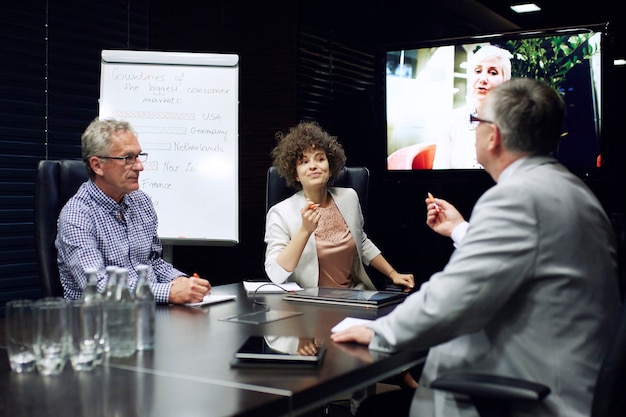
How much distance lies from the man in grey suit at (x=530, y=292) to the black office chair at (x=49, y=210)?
1.41m

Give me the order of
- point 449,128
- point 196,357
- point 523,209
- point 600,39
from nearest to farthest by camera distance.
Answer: point 523,209 → point 196,357 → point 600,39 → point 449,128

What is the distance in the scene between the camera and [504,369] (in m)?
1.51

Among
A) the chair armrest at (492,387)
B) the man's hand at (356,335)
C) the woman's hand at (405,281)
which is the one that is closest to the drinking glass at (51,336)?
the man's hand at (356,335)

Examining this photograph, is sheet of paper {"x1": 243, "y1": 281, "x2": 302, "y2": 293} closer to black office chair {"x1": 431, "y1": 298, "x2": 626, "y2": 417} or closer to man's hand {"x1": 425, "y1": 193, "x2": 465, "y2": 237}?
man's hand {"x1": 425, "y1": 193, "x2": 465, "y2": 237}

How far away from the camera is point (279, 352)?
1524mm

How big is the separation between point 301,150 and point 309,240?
428 mm

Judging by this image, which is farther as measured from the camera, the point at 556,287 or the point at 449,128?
the point at 449,128

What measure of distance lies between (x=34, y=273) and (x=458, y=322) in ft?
9.33

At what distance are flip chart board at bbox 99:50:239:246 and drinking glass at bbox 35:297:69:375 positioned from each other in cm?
216

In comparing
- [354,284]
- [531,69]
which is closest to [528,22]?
[531,69]

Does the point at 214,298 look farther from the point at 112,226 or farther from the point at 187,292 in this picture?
the point at 112,226

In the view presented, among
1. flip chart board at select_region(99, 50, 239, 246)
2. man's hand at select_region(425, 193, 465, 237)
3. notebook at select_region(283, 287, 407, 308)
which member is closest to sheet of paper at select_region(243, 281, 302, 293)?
notebook at select_region(283, 287, 407, 308)

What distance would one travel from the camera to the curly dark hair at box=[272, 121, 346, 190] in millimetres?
3186

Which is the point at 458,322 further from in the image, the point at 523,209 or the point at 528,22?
the point at 528,22
